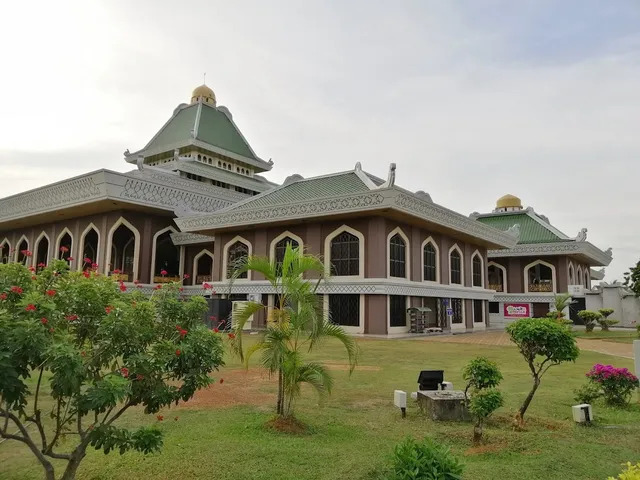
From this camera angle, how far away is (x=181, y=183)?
92.7 feet

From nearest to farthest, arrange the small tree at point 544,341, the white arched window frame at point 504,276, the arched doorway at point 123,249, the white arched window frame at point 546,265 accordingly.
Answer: the small tree at point 544,341
the arched doorway at point 123,249
the white arched window frame at point 546,265
the white arched window frame at point 504,276

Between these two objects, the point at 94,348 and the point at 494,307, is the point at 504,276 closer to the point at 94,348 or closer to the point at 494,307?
the point at 494,307

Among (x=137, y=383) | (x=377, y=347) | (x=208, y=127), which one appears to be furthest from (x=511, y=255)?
(x=137, y=383)

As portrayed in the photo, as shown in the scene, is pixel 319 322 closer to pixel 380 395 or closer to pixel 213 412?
pixel 213 412

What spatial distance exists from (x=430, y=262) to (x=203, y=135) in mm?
19560

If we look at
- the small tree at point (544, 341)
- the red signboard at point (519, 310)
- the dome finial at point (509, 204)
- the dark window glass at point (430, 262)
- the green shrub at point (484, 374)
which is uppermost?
the dome finial at point (509, 204)

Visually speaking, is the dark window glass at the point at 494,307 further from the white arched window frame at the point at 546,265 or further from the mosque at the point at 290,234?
the white arched window frame at the point at 546,265

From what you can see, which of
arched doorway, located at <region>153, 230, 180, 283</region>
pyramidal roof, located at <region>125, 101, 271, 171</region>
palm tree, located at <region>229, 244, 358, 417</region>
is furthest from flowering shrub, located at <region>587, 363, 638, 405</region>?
pyramidal roof, located at <region>125, 101, 271, 171</region>

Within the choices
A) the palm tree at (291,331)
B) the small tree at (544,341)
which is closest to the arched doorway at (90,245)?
the palm tree at (291,331)

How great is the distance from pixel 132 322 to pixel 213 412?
3.64 m

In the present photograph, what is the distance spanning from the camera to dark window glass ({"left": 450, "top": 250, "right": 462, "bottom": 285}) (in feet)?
85.3

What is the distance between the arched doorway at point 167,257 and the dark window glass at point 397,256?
45.9 ft

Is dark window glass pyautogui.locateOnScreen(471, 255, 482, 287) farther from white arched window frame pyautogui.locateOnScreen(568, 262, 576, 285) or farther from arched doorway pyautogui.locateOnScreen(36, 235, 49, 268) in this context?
arched doorway pyautogui.locateOnScreen(36, 235, 49, 268)

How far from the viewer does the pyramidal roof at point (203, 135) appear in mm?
33906
